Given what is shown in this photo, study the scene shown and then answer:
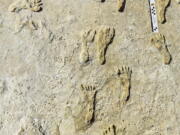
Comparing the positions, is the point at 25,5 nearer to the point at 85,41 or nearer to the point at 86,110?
the point at 85,41

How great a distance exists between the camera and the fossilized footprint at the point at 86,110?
5.86 ft

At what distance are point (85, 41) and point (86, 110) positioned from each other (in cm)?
27

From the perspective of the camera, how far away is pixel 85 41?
1.82 metres

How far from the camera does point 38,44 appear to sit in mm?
1797

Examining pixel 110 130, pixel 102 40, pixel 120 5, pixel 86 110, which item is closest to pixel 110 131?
pixel 110 130

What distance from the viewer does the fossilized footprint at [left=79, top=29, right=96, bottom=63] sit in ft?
5.94

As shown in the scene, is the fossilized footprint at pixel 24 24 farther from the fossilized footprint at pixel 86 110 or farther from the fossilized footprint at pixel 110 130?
the fossilized footprint at pixel 110 130

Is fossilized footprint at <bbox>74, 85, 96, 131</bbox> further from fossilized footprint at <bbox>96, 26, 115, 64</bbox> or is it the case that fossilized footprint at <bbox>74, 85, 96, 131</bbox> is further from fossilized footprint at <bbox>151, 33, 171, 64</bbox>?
fossilized footprint at <bbox>151, 33, 171, 64</bbox>

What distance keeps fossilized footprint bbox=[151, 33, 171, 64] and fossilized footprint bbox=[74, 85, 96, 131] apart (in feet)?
1.02

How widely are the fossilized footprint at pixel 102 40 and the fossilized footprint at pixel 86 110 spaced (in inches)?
4.9

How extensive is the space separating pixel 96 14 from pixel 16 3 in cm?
32

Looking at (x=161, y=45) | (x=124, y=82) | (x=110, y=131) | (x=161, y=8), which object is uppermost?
(x=161, y=8)

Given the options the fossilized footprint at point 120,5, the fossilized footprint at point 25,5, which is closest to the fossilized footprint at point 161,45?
the fossilized footprint at point 120,5

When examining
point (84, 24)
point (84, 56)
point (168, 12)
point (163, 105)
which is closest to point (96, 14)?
point (84, 24)
